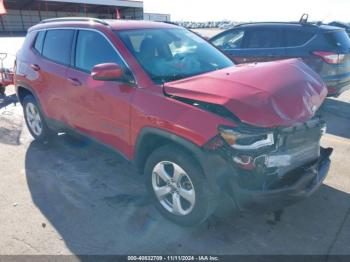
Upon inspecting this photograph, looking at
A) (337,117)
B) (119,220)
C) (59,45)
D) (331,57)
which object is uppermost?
(59,45)

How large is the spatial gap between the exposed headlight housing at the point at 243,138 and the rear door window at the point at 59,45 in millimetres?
2583

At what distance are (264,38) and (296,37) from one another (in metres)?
0.70

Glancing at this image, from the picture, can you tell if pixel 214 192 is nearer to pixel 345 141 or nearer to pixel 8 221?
pixel 8 221

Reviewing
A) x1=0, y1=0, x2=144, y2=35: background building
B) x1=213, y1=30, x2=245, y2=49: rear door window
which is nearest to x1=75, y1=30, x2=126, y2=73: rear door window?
x1=213, y1=30, x2=245, y2=49: rear door window

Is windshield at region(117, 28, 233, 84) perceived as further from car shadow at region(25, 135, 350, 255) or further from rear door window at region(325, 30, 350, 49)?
rear door window at region(325, 30, 350, 49)

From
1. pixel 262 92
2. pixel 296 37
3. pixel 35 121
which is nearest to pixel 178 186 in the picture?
pixel 262 92

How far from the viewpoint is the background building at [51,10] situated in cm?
3878

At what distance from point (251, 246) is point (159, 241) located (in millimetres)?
844

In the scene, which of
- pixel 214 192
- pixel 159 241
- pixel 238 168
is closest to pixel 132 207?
pixel 159 241

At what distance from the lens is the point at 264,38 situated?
7402mm

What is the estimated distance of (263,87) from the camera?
294 centimetres

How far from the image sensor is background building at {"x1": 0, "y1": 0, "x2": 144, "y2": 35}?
38781 millimetres

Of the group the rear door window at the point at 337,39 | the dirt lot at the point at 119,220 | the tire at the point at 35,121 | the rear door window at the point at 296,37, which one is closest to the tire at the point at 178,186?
the dirt lot at the point at 119,220

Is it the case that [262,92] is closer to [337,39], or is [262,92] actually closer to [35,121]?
[35,121]
